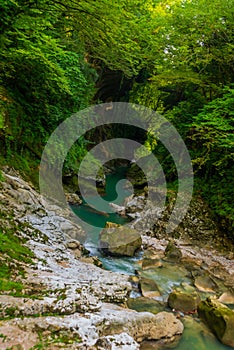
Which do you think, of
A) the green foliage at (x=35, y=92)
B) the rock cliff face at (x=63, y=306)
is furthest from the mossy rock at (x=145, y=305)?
the green foliage at (x=35, y=92)

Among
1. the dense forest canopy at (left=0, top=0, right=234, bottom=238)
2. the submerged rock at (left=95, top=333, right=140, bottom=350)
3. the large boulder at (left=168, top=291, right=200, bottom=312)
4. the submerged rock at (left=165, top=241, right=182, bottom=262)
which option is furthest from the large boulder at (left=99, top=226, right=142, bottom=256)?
the submerged rock at (left=95, top=333, right=140, bottom=350)

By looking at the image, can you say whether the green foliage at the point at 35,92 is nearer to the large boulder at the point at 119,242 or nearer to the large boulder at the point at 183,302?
the large boulder at the point at 119,242

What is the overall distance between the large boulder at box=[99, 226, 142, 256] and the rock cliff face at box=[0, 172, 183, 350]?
1.68 m

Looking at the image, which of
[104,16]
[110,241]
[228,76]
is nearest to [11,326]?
[104,16]

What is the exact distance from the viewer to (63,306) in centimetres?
371

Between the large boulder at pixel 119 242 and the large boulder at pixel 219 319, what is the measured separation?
316 cm

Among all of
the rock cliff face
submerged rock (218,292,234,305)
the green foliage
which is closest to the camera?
the rock cliff face

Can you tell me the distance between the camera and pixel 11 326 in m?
3.06

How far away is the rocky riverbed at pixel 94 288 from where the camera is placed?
3.28 meters

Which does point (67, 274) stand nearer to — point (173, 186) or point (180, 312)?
point (180, 312)

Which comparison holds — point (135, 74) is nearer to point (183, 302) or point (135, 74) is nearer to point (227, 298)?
point (183, 302)

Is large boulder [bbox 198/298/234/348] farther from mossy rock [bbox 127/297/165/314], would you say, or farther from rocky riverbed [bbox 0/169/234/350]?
mossy rock [bbox 127/297/165/314]

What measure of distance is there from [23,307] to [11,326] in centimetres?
30

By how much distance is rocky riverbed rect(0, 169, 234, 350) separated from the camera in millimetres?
3275
